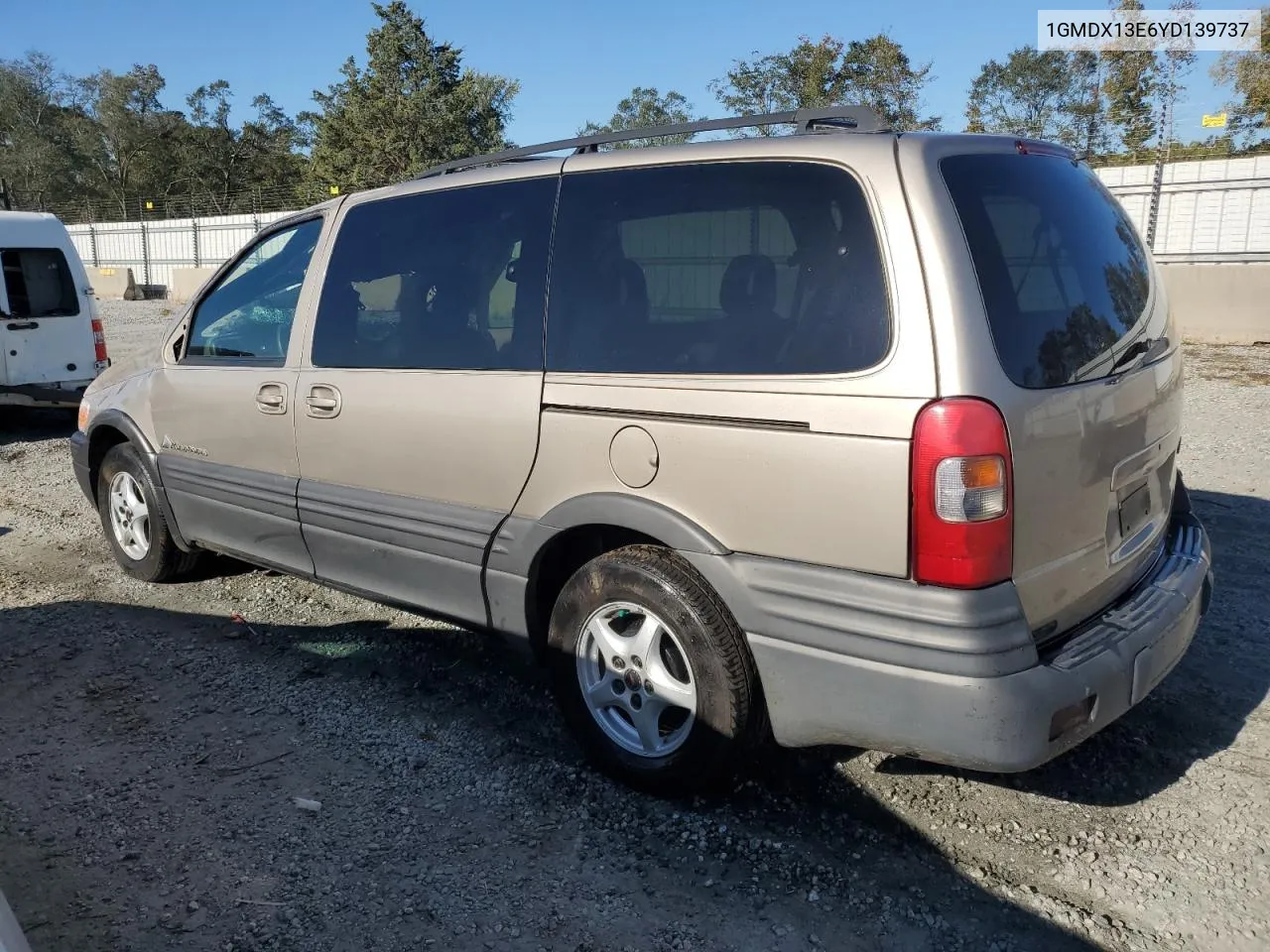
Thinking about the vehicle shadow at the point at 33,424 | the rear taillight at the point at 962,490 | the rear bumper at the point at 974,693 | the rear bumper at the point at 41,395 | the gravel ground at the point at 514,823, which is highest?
the rear taillight at the point at 962,490

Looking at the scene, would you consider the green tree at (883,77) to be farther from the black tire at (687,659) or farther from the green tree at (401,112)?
the black tire at (687,659)

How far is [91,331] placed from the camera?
9.54 metres

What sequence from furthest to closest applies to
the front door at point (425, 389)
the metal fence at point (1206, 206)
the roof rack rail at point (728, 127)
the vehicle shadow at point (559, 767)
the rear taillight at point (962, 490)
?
the metal fence at point (1206, 206)
the front door at point (425, 389)
the roof rack rail at point (728, 127)
the vehicle shadow at point (559, 767)
the rear taillight at point (962, 490)

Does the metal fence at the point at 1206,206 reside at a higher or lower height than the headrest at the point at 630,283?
higher

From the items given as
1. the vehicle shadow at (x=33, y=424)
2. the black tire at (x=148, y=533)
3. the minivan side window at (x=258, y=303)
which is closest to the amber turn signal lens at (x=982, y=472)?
the minivan side window at (x=258, y=303)

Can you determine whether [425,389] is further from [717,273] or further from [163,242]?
[163,242]

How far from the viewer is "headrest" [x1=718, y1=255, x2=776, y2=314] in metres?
2.83

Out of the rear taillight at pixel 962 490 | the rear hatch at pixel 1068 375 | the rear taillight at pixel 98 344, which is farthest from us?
the rear taillight at pixel 98 344

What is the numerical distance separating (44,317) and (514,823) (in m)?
8.35

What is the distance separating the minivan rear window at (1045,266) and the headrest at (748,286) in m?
0.54

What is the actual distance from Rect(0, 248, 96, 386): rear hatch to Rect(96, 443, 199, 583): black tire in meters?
4.49

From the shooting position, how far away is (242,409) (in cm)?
441

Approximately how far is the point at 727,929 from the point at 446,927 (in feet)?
2.42

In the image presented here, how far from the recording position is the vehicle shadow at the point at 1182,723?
3232 millimetres
